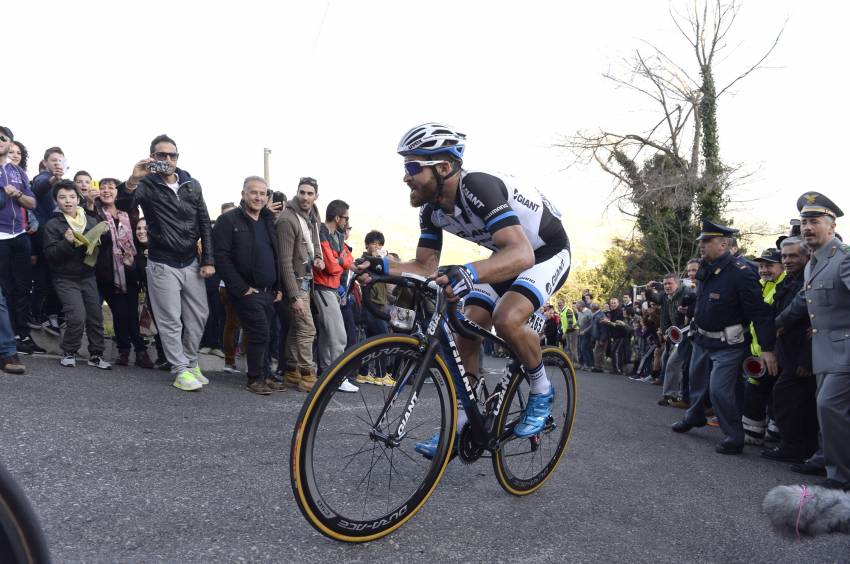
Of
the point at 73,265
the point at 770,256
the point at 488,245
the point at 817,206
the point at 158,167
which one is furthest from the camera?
the point at 770,256

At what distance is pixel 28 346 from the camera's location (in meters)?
7.05

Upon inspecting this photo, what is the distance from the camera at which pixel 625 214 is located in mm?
31844

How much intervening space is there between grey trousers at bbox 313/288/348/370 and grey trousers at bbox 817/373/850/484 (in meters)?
4.97

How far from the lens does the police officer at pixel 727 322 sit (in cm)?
626

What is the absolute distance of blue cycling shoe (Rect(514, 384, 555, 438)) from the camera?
3.83 metres

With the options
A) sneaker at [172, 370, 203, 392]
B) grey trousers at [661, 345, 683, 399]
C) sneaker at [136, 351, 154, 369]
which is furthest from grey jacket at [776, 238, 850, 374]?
sneaker at [136, 351, 154, 369]

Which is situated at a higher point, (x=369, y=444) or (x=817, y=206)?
(x=817, y=206)

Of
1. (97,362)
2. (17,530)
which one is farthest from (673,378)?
(17,530)

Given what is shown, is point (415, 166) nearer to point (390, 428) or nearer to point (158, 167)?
point (390, 428)

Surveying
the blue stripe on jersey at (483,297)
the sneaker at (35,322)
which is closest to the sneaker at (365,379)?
the blue stripe on jersey at (483,297)

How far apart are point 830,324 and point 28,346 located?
801cm

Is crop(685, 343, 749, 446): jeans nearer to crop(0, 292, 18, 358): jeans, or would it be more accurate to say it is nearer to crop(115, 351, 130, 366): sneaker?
crop(115, 351, 130, 366): sneaker

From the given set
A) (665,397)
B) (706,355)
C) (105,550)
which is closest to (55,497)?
(105,550)

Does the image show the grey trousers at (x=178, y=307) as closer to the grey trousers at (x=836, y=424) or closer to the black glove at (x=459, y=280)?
the black glove at (x=459, y=280)
